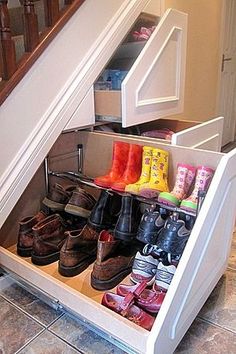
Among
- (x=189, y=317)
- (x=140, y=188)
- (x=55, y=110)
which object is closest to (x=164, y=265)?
(x=189, y=317)

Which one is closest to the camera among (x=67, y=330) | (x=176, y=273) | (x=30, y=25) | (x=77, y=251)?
(x=176, y=273)

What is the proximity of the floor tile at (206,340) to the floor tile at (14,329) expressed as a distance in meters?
0.55

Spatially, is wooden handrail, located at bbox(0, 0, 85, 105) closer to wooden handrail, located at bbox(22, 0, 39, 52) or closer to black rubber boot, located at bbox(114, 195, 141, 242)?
wooden handrail, located at bbox(22, 0, 39, 52)

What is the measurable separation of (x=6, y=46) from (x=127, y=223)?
769 mm

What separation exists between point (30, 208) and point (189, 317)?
3.01 feet

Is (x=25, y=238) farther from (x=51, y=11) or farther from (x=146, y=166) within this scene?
(x=51, y=11)

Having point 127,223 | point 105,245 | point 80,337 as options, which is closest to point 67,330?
point 80,337

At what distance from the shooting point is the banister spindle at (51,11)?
1126 mm

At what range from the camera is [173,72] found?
5.39ft

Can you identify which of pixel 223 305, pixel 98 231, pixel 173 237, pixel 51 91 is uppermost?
pixel 51 91

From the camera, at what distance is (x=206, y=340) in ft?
3.80

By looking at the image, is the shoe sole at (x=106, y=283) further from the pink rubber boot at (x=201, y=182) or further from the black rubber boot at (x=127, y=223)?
the pink rubber boot at (x=201, y=182)

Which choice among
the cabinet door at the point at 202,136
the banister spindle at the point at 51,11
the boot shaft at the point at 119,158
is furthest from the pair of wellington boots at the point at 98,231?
the banister spindle at the point at 51,11

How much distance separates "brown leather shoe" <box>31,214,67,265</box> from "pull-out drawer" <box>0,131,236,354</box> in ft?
0.13
